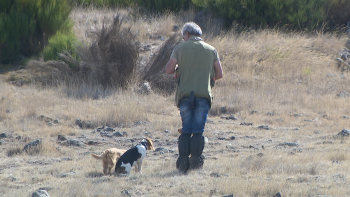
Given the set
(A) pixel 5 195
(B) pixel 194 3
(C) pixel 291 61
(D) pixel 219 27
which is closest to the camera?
(A) pixel 5 195

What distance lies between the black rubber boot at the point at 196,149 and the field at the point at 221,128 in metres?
0.20

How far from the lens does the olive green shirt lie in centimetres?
537

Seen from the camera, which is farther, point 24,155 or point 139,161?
point 24,155

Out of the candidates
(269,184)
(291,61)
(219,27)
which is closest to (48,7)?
(219,27)

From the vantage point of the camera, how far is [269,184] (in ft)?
16.1

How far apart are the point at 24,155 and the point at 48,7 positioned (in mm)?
9149

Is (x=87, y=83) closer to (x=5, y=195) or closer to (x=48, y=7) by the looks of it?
(x=48, y=7)

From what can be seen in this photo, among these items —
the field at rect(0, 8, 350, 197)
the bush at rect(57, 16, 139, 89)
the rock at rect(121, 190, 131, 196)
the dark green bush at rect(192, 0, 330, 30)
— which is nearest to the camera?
the rock at rect(121, 190, 131, 196)

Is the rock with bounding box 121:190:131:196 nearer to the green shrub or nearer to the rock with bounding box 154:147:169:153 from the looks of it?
the rock with bounding box 154:147:169:153

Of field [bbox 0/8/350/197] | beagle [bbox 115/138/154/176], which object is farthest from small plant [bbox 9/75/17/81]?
beagle [bbox 115/138/154/176]

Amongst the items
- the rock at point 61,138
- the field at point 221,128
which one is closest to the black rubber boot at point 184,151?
the field at point 221,128

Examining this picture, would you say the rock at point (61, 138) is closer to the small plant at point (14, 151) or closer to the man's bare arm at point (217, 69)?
the small plant at point (14, 151)

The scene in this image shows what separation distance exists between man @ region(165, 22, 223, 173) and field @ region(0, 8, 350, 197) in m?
0.50

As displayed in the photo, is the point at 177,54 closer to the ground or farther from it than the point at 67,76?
farther from it
